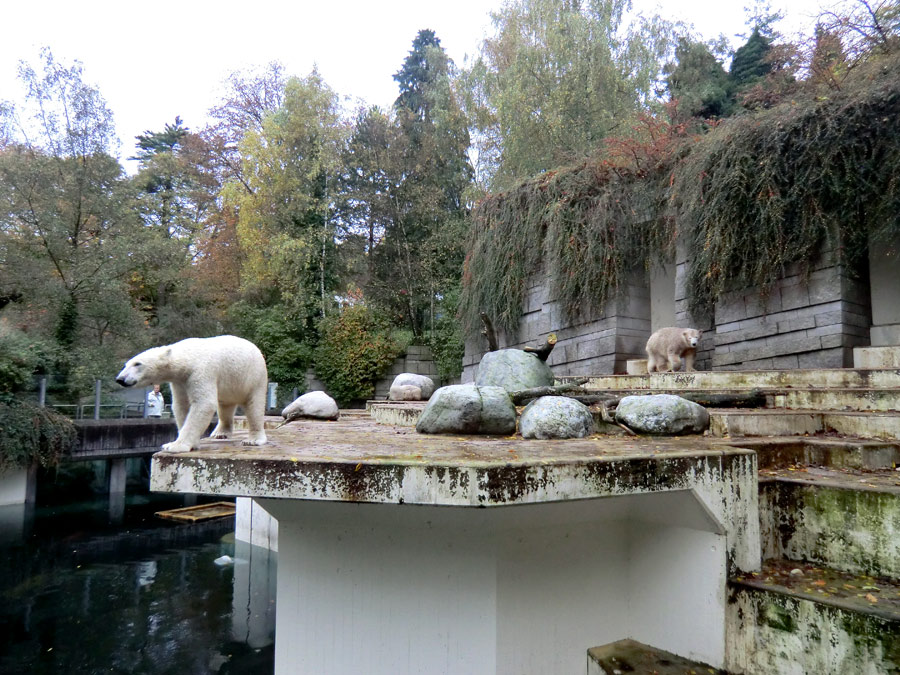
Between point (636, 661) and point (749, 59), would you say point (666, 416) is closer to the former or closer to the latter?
point (636, 661)

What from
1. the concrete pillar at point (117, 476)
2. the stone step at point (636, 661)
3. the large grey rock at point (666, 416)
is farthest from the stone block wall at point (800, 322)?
the concrete pillar at point (117, 476)

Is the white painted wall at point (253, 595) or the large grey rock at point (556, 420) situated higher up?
the large grey rock at point (556, 420)

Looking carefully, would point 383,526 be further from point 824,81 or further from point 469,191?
point 469,191

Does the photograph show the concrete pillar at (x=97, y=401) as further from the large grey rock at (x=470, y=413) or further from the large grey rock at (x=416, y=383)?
the large grey rock at (x=470, y=413)

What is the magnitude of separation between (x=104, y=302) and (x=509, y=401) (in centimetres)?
1132

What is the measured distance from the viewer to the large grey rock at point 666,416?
3627mm

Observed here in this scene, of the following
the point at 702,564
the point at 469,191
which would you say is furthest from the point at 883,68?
the point at 469,191

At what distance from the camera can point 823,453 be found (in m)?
3.33

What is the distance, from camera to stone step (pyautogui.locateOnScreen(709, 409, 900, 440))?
3605mm

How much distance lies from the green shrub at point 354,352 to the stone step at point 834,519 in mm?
11434

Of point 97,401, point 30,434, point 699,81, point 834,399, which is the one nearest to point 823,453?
point 834,399

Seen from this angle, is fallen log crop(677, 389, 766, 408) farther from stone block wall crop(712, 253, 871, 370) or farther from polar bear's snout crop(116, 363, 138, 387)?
polar bear's snout crop(116, 363, 138, 387)

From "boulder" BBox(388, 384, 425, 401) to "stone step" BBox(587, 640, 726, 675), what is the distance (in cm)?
617

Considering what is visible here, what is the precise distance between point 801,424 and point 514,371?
8.21ft
